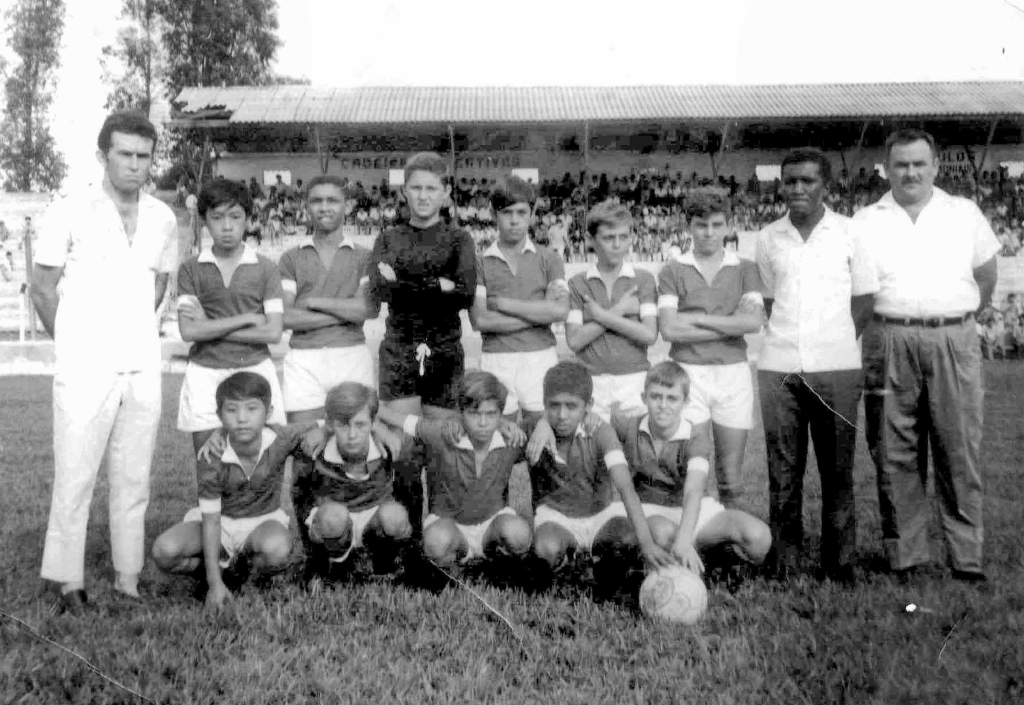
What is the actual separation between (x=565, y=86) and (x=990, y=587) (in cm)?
329

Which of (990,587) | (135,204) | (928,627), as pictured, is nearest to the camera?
(928,627)

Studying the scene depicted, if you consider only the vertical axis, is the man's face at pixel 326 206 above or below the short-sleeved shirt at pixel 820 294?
above

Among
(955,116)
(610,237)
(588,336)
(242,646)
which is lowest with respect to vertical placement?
(242,646)

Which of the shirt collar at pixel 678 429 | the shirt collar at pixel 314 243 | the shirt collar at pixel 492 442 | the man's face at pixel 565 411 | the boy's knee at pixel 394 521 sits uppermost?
the shirt collar at pixel 314 243

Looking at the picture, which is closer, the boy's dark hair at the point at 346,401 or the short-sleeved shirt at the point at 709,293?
the boy's dark hair at the point at 346,401

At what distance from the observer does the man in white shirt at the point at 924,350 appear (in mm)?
3725

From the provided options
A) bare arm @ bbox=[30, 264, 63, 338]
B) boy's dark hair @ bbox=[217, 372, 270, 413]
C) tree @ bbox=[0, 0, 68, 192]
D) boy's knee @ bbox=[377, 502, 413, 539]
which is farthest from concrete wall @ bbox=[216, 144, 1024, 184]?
boy's knee @ bbox=[377, 502, 413, 539]

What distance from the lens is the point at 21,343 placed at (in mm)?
4895

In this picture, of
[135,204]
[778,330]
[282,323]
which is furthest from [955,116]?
[135,204]

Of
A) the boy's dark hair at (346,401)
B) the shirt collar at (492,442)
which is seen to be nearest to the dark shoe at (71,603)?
the boy's dark hair at (346,401)

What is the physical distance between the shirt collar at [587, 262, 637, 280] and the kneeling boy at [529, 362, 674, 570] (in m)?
0.60

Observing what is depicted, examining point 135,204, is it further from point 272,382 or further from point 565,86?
point 565,86

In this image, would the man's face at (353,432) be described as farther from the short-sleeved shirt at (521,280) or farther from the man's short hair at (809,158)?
the man's short hair at (809,158)

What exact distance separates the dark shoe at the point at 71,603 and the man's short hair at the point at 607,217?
278 centimetres
